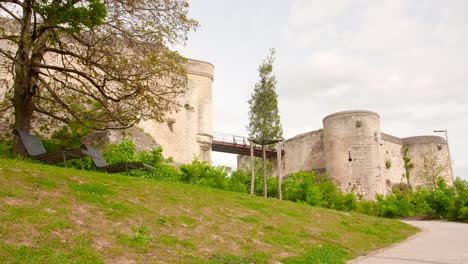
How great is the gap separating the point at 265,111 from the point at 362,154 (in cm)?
1488

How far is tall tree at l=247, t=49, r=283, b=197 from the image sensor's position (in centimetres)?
2119

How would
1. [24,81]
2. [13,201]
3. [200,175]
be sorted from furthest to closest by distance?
1. [200,175]
2. [24,81]
3. [13,201]

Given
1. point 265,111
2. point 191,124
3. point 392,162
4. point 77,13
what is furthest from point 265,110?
point 392,162

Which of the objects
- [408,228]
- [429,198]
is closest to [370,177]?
[429,198]

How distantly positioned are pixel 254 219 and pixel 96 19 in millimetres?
5144

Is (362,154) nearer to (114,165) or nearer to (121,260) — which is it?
(114,165)

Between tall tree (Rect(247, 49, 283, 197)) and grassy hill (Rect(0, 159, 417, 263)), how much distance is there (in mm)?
10696

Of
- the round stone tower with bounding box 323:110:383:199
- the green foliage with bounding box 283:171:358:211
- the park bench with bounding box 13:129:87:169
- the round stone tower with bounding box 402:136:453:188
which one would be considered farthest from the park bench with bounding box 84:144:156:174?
the round stone tower with bounding box 402:136:453:188

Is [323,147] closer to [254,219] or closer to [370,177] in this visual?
[370,177]

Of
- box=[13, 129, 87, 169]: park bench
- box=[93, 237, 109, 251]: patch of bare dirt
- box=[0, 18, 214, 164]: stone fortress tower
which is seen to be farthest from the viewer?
box=[0, 18, 214, 164]: stone fortress tower

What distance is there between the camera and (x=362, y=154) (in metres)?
33.3

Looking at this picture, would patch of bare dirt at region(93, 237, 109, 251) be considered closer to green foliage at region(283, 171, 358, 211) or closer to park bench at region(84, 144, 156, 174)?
park bench at region(84, 144, 156, 174)

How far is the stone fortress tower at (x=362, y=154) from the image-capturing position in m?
33.2

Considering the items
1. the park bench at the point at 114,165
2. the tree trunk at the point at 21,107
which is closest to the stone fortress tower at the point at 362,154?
the park bench at the point at 114,165
